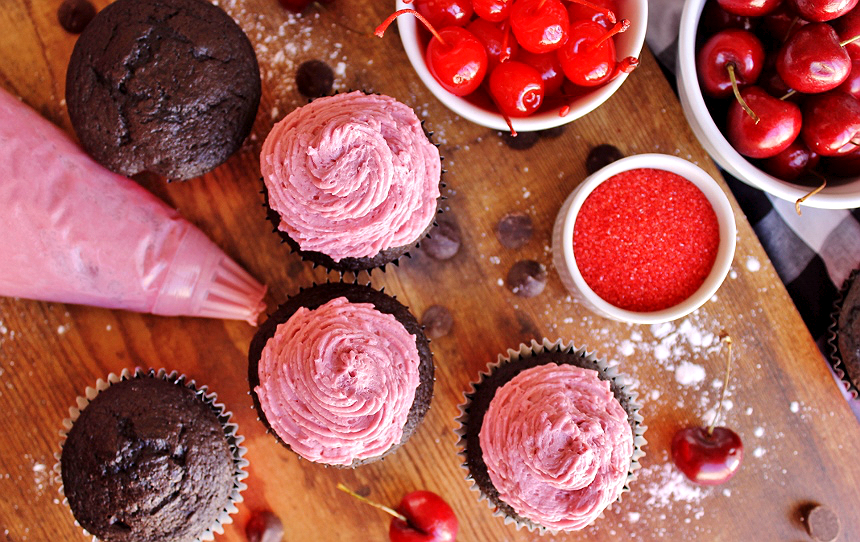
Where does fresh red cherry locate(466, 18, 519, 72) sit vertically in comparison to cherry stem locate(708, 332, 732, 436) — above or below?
above

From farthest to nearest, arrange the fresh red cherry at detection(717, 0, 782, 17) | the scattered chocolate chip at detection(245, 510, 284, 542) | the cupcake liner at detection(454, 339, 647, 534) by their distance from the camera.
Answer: the scattered chocolate chip at detection(245, 510, 284, 542)
the cupcake liner at detection(454, 339, 647, 534)
the fresh red cherry at detection(717, 0, 782, 17)

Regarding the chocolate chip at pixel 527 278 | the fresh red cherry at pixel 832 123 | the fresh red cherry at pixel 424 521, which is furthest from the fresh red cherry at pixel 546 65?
the fresh red cherry at pixel 424 521

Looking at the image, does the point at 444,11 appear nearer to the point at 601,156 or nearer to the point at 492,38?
the point at 492,38

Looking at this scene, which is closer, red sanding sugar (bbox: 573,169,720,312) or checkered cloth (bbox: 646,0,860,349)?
red sanding sugar (bbox: 573,169,720,312)

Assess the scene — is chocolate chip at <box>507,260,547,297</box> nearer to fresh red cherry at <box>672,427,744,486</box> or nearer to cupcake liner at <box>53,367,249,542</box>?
fresh red cherry at <box>672,427,744,486</box>

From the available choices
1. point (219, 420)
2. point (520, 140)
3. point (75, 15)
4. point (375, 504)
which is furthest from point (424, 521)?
point (75, 15)

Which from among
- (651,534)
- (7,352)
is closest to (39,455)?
(7,352)

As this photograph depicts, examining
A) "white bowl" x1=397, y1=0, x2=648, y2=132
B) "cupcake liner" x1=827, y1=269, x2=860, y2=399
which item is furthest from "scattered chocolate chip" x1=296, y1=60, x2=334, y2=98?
"cupcake liner" x1=827, y1=269, x2=860, y2=399

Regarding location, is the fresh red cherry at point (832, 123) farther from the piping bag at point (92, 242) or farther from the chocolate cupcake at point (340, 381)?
the piping bag at point (92, 242)
